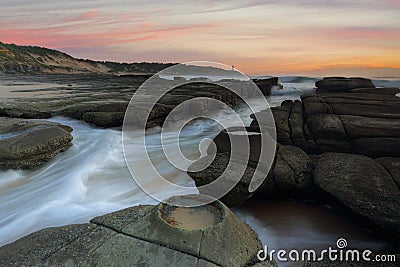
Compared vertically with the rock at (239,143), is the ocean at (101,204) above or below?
below

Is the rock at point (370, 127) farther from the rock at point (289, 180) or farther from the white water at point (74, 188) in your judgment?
the white water at point (74, 188)

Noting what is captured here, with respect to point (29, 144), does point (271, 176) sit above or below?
below

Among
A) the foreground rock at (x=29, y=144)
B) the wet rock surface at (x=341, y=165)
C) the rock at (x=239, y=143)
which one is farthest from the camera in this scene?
the foreground rock at (x=29, y=144)

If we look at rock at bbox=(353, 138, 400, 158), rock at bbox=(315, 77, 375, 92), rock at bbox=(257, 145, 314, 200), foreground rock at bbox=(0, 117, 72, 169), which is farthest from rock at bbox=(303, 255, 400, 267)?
rock at bbox=(315, 77, 375, 92)

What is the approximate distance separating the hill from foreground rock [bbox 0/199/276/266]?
167ft

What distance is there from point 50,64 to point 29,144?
6720 centimetres

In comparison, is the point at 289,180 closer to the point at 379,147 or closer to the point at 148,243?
the point at 379,147

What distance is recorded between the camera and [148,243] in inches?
110

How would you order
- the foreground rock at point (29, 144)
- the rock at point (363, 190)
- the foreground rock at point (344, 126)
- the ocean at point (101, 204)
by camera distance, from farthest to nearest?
the foreground rock at point (344, 126) → the foreground rock at point (29, 144) → the ocean at point (101, 204) → the rock at point (363, 190)

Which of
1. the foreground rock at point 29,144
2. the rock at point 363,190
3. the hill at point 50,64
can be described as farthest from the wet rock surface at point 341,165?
the hill at point 50,64

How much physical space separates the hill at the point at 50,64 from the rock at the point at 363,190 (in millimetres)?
51207

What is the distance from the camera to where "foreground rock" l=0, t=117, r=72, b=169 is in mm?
6023

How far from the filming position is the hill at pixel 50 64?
5018cm

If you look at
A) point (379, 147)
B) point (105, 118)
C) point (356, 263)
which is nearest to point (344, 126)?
point (379, 147)
